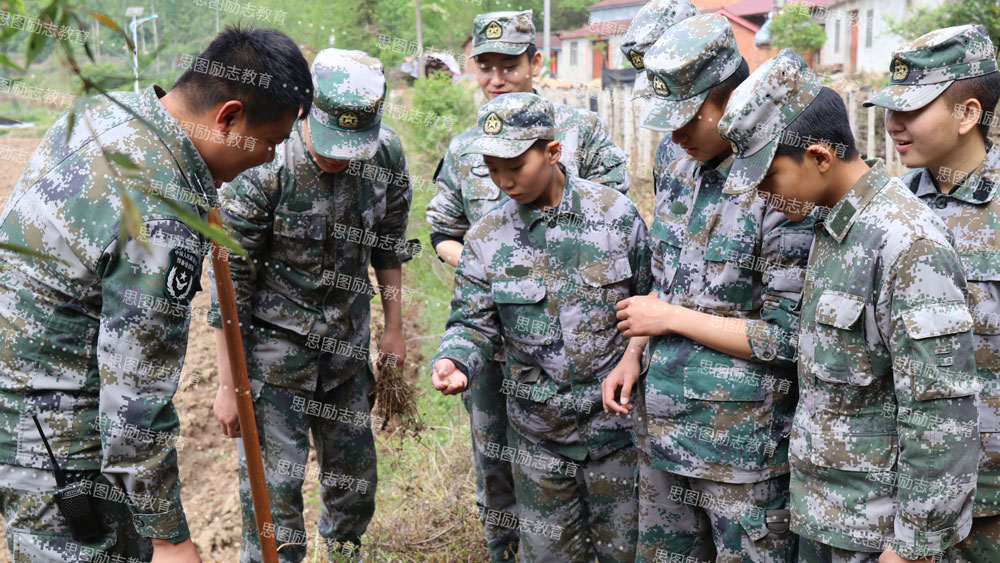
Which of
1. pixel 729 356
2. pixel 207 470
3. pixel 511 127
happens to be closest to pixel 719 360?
pixel 729 356

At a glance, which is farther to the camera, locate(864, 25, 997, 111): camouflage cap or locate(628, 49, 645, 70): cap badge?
locate(628, 49, 645, 70): cap badge

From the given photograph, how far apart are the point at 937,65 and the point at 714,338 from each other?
3.49 ft

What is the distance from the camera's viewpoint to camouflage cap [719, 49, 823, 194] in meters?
2.09

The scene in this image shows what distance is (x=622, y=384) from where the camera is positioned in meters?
2.73

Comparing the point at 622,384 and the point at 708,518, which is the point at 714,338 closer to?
the point at 622,384

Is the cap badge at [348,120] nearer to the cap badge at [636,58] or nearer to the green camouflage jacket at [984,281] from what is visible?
the cap badge at [636,58]

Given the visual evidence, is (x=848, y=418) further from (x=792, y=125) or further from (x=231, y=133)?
(x=231, y=133)

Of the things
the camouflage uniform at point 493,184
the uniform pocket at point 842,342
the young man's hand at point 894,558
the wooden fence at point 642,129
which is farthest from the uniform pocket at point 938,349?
the wooden fence at point 642,129

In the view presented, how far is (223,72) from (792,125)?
1.50 m

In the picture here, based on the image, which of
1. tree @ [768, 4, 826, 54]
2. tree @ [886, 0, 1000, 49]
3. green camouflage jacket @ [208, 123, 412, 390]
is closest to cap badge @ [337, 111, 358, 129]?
green camouflage jacket @ [208, 123, 412, 390]

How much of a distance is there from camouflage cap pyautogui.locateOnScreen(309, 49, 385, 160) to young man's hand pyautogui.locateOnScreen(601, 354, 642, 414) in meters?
1.25

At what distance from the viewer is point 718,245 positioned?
2502 millimetres

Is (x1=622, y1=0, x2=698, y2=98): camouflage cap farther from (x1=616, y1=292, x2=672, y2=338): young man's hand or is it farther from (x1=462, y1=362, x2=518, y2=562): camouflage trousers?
(x1=462, y1=362, x2=518, y2=562): camouflage trousers

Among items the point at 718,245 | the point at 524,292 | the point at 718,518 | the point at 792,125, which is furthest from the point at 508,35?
the point at 718,518
